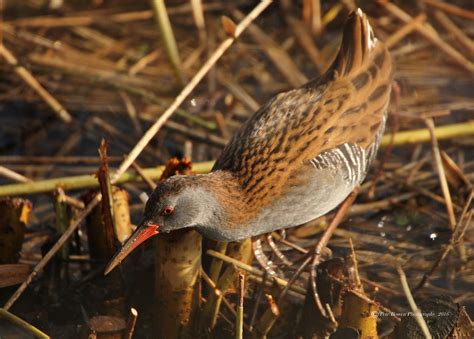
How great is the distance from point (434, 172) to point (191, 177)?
172 cm

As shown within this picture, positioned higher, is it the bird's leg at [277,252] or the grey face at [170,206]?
the grey face at [170,206]

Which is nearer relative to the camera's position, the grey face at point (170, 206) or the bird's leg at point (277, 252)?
the grey face at point (170, 206)

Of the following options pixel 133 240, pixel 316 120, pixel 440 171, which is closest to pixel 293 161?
pixel 316 120

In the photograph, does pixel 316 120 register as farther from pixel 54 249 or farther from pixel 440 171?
pixel 54 249

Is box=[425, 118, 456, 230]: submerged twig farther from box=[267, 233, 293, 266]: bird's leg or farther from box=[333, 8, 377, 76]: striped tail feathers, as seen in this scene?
box=[267, 233, 293, 266]: bird's leg

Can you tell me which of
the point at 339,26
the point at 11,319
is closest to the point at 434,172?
the point at 339,26

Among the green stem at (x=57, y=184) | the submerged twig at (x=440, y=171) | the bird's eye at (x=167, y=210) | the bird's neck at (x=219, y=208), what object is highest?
the green stem at (x=57, y=184)

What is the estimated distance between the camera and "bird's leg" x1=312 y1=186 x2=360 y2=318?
3.39m

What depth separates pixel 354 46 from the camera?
3.99 m

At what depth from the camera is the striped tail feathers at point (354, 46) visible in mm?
3977

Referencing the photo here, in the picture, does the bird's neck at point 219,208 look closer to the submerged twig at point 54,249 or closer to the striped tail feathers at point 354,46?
the submerged twig at point 54,249

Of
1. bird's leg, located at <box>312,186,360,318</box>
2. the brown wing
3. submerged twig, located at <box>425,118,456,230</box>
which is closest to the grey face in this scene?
the brown wing

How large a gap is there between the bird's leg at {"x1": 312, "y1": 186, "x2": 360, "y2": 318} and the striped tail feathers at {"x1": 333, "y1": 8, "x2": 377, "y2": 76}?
569mm

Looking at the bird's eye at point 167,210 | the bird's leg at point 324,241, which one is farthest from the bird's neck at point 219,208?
the bird's leg at point 324,241
